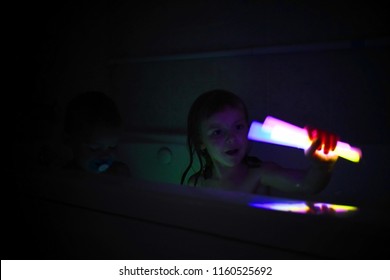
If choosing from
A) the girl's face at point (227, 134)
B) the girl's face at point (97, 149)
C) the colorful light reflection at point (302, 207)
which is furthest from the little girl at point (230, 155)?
the colorful light reflection at point (302, 207)

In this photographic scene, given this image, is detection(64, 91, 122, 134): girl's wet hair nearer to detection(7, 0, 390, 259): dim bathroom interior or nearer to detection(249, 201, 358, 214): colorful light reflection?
detection(7, 0, 390, 259): dim bathroom interior

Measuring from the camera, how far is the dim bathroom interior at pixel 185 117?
36cm

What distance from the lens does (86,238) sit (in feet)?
1.54

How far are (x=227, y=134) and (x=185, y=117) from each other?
0.63 metres

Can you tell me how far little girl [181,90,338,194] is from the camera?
1.06m

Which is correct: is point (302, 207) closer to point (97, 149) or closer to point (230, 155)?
point (230, 155)

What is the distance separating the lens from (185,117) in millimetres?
1659

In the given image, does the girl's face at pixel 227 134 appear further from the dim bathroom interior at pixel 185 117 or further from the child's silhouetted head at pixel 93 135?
the child's silhouetted head at pixel 93 135

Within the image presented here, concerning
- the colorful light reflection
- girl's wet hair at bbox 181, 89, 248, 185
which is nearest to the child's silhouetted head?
girl's wet hair at bbox 181, 89, 248, 185

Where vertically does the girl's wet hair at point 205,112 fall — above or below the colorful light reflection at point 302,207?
above

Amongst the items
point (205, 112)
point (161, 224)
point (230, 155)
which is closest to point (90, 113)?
point (205, 112)

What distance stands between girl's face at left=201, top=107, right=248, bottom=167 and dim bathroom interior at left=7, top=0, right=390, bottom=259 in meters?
0.28

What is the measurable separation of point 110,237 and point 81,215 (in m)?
0.06

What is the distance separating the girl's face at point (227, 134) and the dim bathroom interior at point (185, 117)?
0.93 feet
